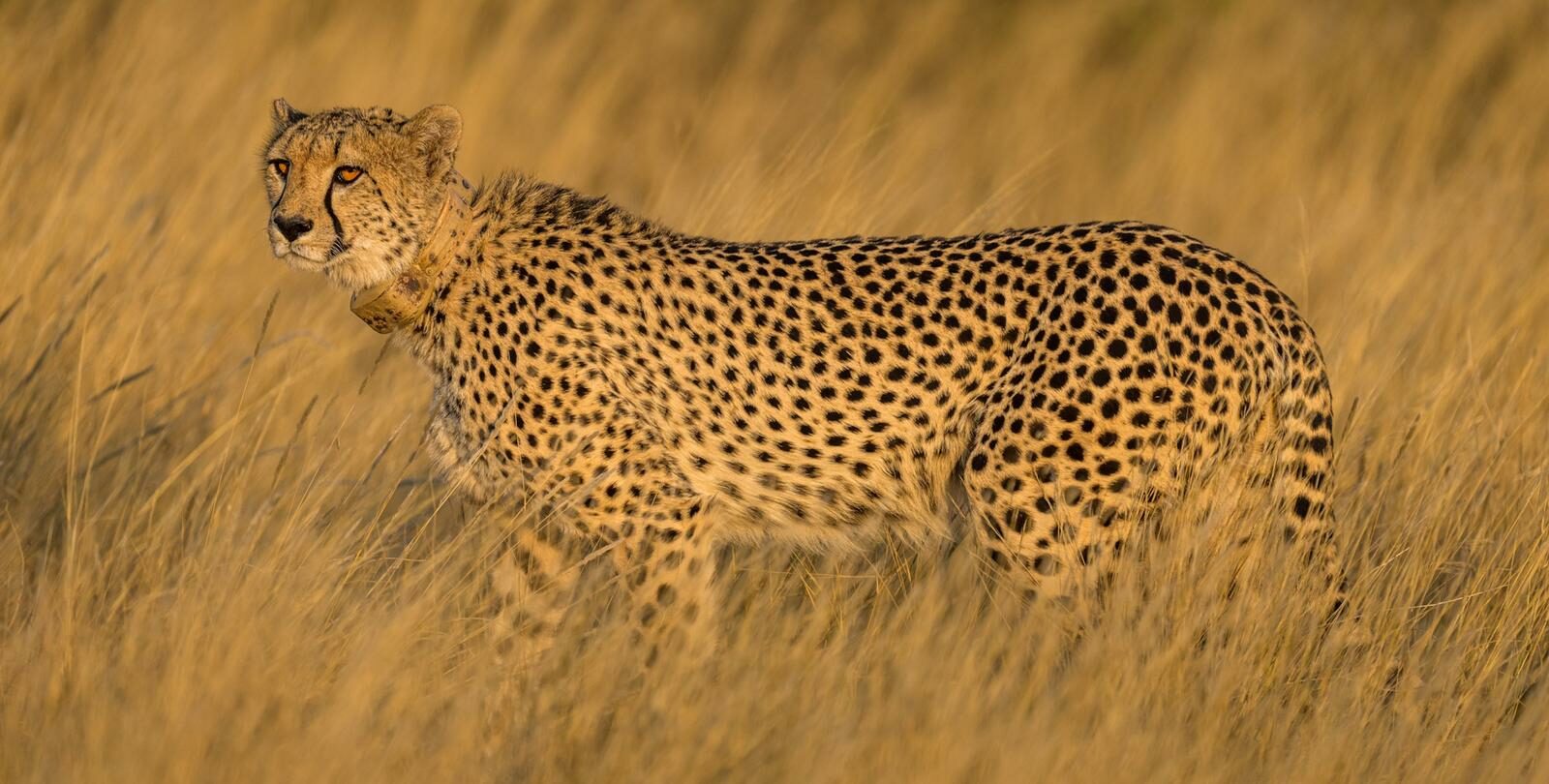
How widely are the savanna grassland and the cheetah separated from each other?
0.46ft

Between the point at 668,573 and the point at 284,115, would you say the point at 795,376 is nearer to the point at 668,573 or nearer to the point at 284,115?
the point at 668,573

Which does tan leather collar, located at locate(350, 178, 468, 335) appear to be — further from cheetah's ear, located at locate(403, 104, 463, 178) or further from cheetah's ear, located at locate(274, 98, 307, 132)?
cheetah's ear, located at locate(274, 98, 307, 132)

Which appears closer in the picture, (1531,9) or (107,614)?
(107,614)

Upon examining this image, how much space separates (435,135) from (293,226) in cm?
43

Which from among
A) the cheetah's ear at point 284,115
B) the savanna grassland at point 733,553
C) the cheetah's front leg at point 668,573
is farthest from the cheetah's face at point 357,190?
the cheetah's front leg at point 668,573

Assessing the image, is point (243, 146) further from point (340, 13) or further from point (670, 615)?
point (670, 615)

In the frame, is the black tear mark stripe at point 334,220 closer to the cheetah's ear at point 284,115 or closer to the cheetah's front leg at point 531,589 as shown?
the cheetah's ear at point 284,115

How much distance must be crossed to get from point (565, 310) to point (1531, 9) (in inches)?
258

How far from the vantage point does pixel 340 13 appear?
8195 millimetres

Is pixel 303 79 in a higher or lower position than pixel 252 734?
higher

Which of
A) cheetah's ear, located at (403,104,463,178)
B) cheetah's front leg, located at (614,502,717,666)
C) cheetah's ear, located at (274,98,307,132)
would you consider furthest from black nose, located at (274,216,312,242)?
cheetah's front leg, located at (614,502,717,666)

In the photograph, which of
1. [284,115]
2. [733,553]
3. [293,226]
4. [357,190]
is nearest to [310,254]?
[293,226]

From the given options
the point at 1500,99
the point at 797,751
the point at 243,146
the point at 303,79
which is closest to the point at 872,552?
the point at 797,751

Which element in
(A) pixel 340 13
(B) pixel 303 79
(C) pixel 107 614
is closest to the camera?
(C) pixel 107 614
